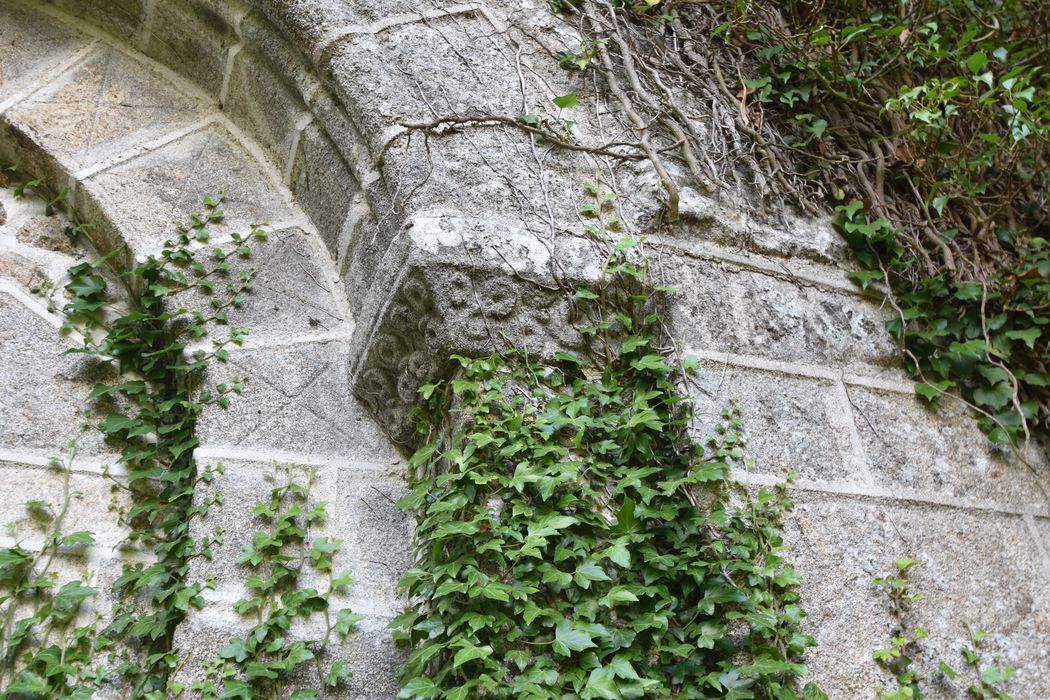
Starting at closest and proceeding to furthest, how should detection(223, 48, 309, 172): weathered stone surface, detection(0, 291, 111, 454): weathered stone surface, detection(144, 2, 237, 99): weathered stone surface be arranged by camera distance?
detection(0, 291, 111, 454): weathered stone surface, detection(223, 48, 309, 172): weathered stone surface, detection(144, 2, 237, 99): weathered stone surface

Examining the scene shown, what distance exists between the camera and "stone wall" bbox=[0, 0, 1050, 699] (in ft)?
5.81

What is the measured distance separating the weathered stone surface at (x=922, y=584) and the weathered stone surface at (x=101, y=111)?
1879 mm

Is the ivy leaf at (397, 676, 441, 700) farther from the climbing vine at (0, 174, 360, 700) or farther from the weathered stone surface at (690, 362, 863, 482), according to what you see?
the weathered stone surface at (690, 362, 863, 482)

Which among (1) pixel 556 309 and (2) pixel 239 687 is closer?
(2) pixel 239 687

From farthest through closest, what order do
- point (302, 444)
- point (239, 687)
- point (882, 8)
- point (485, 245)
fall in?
point (882, 8), point (302, 444), point (485, 245), point (239, 687)

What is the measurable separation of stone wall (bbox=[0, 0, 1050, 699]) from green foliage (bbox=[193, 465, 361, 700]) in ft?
0.14

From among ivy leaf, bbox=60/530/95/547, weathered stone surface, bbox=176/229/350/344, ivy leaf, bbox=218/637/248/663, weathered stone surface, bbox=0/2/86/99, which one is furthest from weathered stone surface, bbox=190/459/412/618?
weathered stone surface, bbox=0/2/86/99

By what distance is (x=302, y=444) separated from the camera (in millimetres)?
1938

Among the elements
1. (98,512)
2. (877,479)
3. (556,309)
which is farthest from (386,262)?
(877,479)

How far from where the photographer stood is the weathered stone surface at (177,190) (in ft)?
7.14

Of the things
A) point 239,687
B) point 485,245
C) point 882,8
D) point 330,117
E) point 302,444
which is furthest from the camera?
point 882,8

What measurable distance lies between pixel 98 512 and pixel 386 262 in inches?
32.2

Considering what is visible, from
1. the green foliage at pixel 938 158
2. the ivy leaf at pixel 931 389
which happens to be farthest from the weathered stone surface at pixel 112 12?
the ivy leaf at pixel 931 389

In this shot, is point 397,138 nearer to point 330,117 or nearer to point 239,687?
point 330,117
